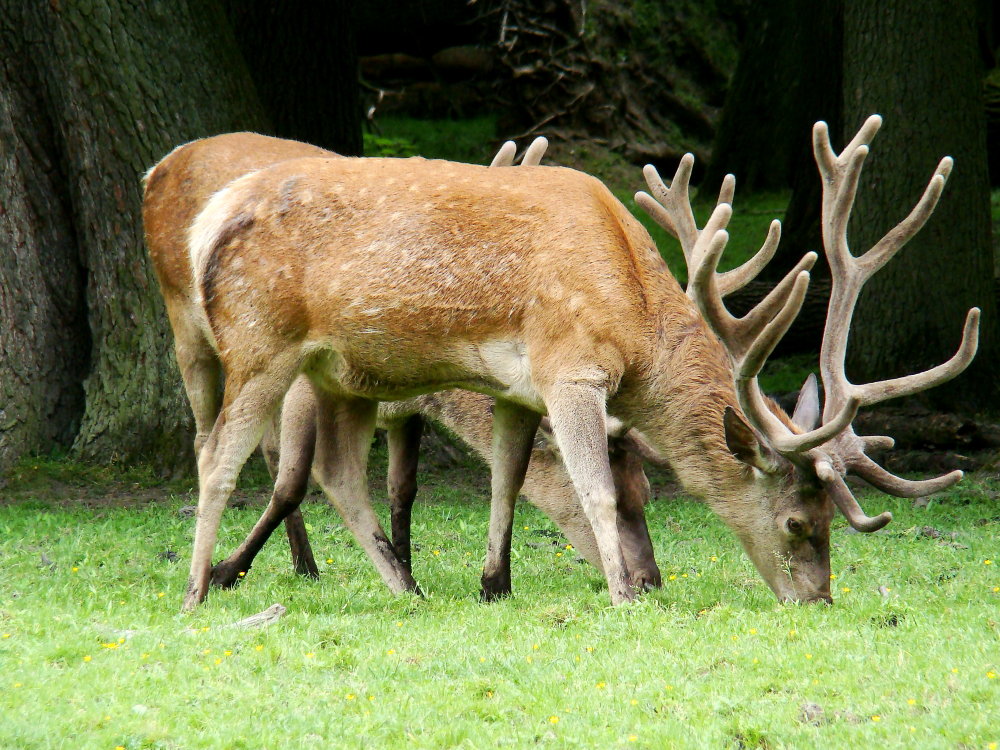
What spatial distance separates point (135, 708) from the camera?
412 centimetres

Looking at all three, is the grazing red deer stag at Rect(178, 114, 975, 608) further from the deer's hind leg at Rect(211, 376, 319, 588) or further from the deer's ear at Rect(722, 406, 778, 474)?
the deer's hind leg at Rect(211, 376, 319, 588)

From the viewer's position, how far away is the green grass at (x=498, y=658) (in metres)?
3.99

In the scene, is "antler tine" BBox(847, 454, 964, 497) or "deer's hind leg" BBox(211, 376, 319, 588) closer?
Answer: "antler tine" BBox(847, 454, 964, 497)

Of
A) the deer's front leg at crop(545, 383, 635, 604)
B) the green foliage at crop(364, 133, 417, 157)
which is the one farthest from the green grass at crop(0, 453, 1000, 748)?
the green foliage at crop(364, 133, 417, 157)

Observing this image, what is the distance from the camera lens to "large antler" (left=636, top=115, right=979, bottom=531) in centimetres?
589

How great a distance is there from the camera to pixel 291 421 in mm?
7016

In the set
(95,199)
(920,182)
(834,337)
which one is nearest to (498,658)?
(834,337)

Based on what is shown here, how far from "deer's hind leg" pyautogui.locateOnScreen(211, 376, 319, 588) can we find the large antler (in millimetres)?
2160

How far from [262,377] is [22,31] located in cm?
477

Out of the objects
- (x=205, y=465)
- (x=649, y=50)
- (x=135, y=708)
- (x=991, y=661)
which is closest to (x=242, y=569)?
(x=205, y=465)

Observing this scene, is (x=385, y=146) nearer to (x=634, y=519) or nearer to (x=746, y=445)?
(x=634, y=519)

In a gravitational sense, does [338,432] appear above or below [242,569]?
above

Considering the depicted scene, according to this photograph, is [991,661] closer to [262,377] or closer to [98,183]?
[262,377]

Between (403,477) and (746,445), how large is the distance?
2362 millimetres
